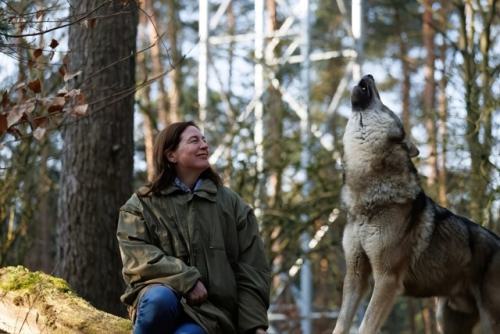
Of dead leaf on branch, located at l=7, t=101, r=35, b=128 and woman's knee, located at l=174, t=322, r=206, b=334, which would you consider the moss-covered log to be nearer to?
woman's knee, located at l=174, t=322, r=206, b=334

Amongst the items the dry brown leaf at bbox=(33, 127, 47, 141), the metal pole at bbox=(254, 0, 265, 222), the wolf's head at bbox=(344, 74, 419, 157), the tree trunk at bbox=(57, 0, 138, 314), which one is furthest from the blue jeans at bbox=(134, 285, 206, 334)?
the metal pole at bbox=(254, 0, 265, 222)

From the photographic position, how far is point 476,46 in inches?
383

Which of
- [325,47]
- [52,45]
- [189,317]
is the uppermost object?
[325,47]

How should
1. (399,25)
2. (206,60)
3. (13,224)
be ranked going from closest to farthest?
(13,224)
(206,60)
(399,25)

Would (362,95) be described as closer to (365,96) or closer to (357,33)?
(365,96)

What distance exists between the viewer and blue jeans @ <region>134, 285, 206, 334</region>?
423cm

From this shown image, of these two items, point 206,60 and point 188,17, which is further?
point 188,17

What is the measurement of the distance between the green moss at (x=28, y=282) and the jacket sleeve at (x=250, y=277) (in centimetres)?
137

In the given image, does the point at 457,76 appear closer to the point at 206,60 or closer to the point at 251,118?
the point at 251,118

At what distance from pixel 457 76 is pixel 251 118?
443 centimetres

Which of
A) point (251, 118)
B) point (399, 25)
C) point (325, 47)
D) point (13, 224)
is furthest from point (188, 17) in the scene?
point (13, 224)

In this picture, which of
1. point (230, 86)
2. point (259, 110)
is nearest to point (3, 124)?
point (259, 110)

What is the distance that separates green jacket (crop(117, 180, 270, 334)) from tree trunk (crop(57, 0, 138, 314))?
3045 millimetres

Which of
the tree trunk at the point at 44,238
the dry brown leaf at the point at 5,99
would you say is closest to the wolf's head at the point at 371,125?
the dry brown leaf at the point at 5,99
